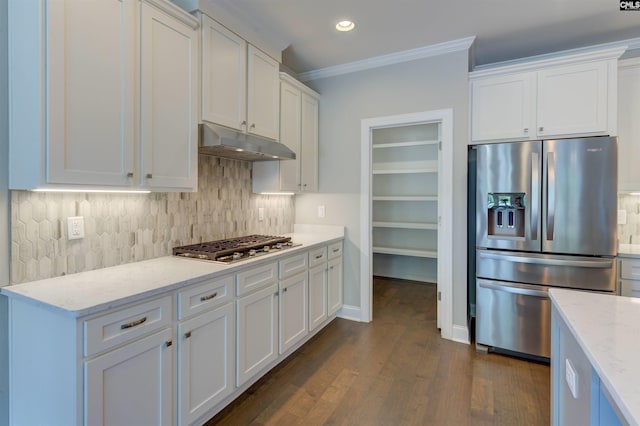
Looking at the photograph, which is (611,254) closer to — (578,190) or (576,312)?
(578,190)

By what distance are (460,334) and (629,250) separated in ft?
5.04

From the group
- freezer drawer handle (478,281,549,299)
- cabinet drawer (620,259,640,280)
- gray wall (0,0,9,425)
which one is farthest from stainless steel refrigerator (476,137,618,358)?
gray wall (0,0,9,425)

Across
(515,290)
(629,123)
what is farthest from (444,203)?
(629,123)

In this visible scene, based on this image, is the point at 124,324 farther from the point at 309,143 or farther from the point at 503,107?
the point at 503,107

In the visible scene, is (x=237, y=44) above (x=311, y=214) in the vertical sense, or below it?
above

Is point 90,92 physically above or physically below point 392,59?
below

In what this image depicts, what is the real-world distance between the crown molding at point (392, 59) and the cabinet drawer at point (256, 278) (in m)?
2.32

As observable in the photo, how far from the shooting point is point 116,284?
1532 mm

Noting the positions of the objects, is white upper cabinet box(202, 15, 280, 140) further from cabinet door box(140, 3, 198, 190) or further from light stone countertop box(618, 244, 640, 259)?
light stone countertop box(618, 244, 640, 259)

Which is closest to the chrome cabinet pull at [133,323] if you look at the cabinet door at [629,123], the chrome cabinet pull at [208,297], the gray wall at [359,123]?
the chrome cabinet pull at [208,297]

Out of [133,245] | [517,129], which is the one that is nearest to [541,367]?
[517,129]

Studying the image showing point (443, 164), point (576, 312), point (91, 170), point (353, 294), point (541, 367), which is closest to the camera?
point (576, 312)

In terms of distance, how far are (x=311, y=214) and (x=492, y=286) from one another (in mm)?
1945

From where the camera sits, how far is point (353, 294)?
3.55 m
